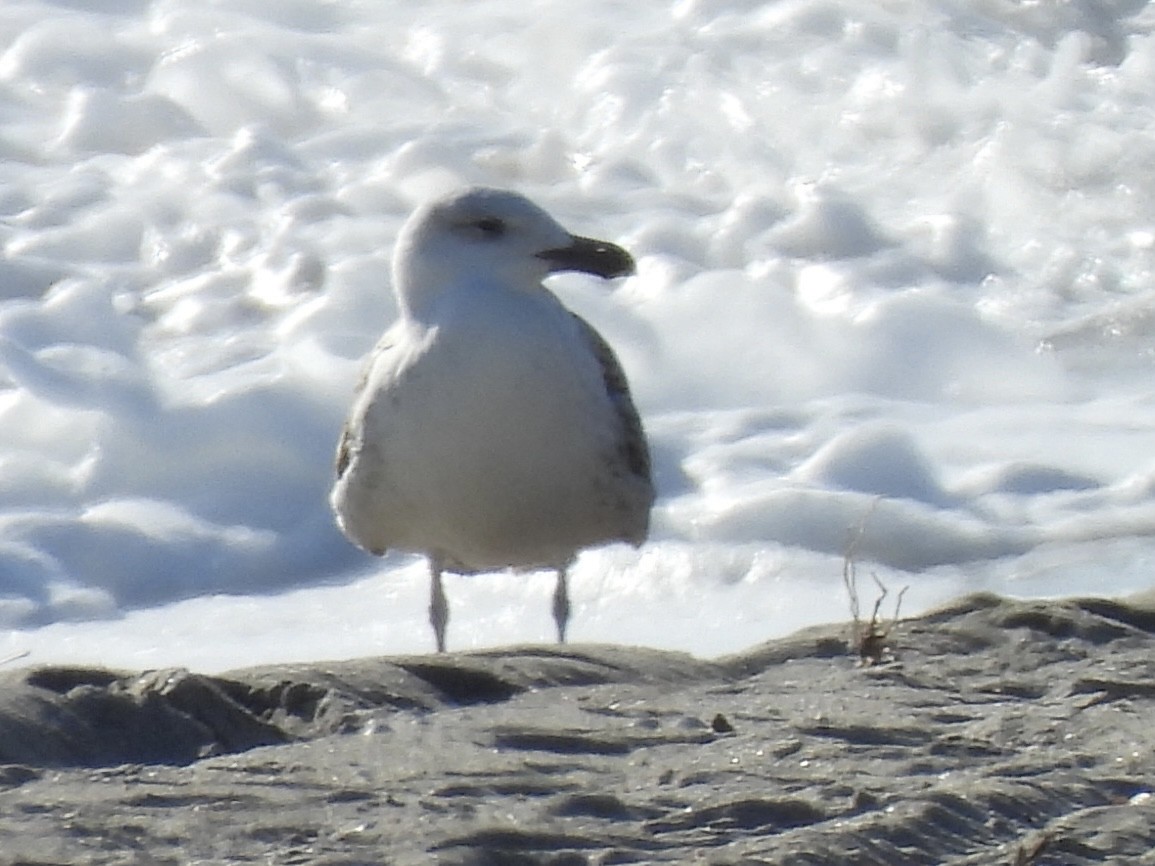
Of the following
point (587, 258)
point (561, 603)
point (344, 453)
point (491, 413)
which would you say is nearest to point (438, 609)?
point (561, 603)

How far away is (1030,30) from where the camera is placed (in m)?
10.5

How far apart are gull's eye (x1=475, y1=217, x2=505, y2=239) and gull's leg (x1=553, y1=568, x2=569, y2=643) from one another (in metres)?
0.89

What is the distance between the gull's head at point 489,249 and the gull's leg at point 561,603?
2.60 ft

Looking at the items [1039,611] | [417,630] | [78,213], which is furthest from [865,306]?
[1039,611]

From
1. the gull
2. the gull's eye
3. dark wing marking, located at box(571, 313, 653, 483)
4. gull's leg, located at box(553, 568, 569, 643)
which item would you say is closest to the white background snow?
gull's leg, located at box(553, 568, 569, 643)

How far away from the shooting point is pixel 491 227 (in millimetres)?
4969

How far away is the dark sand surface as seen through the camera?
8.49 feet

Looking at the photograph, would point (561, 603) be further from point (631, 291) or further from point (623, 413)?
point (631, 291)

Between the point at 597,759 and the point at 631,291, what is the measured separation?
5.45 m

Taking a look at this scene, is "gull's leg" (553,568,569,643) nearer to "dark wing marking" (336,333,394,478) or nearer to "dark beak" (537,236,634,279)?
"dark wing marking" (336,333,394,478)

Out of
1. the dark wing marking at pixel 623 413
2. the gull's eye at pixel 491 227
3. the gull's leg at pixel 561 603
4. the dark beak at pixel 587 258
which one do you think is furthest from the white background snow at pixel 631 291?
the gull's eye at pixel 491 227

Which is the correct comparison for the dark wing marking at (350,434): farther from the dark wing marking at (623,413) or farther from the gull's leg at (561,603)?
the gull's leg at (561,603)

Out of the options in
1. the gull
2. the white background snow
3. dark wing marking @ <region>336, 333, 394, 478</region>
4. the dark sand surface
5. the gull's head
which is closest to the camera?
the dark sand surface

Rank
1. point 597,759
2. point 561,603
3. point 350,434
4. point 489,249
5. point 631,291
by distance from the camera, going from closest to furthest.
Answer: point 597,759 < point 489,249 < point 350,434 < point 561,603 < point 631,291
